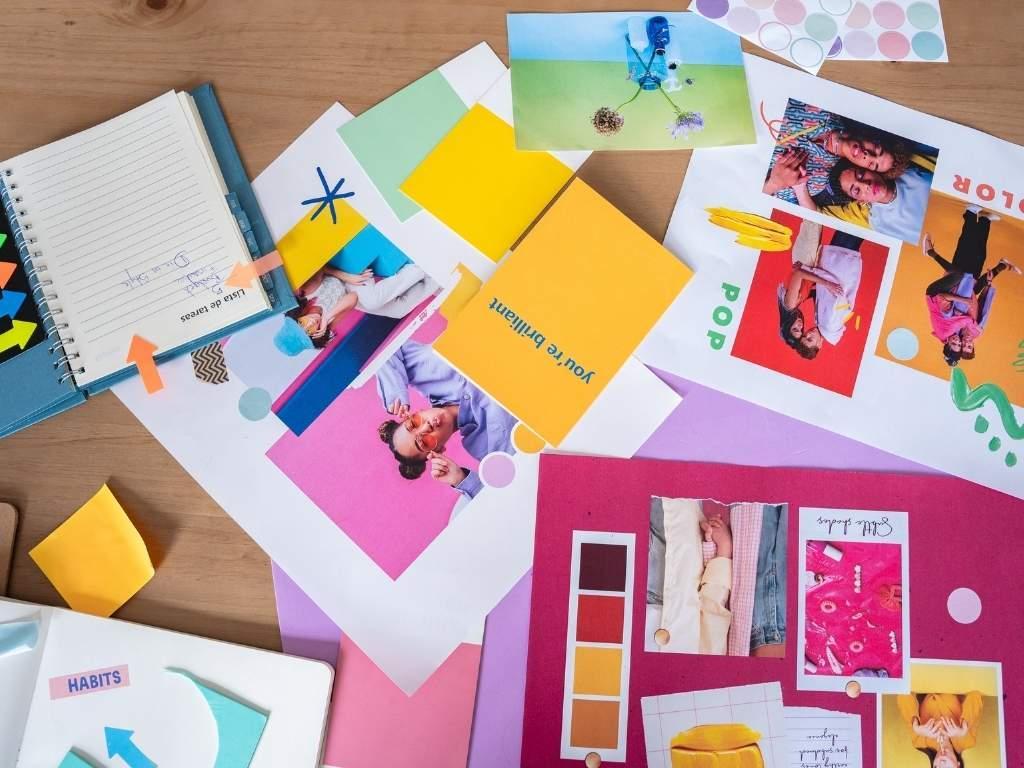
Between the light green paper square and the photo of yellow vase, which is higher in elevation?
the light green paper square

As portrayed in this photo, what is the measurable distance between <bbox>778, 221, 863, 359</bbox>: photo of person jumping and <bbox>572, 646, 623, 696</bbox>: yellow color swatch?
29 centimetres

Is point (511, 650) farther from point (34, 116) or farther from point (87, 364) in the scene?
point (34, 116)

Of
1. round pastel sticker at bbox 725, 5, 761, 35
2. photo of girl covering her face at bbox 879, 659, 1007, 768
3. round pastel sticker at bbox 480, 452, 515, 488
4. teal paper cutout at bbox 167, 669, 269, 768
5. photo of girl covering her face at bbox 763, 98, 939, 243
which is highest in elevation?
round pastel sticker at bbox 725, 5, 761, 35

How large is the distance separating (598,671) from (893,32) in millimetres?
607

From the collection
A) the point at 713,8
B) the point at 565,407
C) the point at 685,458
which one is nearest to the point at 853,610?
the point at 685,458

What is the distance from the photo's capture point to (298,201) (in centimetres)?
73

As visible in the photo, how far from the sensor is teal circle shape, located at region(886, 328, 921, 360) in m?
0.69

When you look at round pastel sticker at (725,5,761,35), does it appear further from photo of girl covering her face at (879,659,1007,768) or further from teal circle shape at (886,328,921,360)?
photo of girl covering her face at (879,659,1007,768)

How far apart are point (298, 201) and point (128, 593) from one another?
345mm

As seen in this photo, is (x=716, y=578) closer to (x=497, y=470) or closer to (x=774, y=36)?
(x=497, y=470)

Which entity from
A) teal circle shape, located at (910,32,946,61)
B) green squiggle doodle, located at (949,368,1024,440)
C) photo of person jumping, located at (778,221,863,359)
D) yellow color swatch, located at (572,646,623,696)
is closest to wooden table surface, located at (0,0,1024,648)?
teal circle shape, located at (910,32,946,61)

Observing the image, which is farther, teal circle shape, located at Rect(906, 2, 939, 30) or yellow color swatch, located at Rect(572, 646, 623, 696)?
teal circle shape, located at Rect(906, 2, 939, 30)

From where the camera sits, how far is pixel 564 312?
2.27 feet

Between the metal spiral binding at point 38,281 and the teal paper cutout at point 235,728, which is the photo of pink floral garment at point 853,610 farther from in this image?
the metal spiral binding at point 38,281
